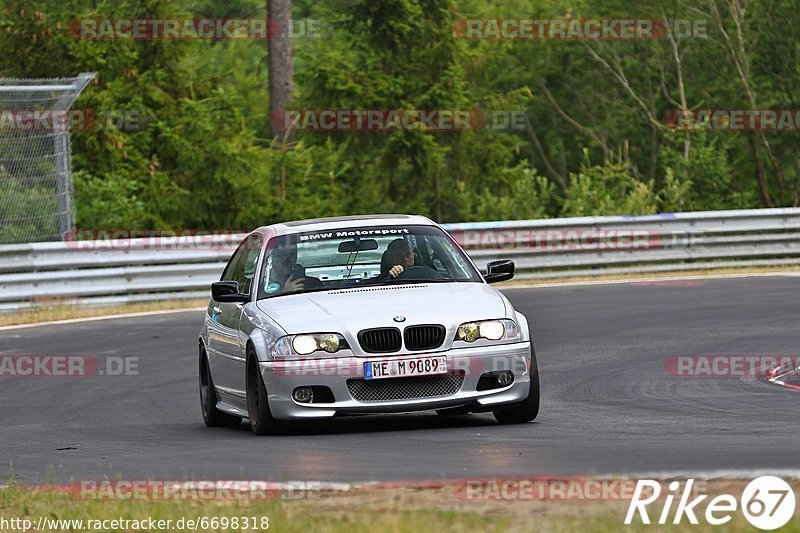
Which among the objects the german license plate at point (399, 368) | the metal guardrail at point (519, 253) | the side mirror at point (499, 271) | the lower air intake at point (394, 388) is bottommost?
the metal guardrail at point (519, 253)

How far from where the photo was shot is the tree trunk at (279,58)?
34844 mm

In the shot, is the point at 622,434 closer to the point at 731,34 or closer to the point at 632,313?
the point at 632,313

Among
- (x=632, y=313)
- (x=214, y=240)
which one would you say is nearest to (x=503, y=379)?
(x=632, y=313)

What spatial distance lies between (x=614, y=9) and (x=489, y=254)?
2216cm

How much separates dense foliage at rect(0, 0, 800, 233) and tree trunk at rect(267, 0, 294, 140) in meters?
0.39

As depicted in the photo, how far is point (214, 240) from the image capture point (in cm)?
2323

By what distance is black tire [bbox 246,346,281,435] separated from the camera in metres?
10.6

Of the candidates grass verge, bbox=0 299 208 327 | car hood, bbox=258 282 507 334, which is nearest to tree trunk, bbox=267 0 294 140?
grass verge, bbox=0 299 208 327

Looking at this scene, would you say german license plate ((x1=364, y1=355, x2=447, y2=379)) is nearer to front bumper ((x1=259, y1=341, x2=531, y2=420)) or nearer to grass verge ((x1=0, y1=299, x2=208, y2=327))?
front bumper ((x1=259, y1=341, x2=531, y2=420))

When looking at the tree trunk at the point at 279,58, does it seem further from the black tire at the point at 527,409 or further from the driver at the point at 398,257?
the black tire at the point at 527,409

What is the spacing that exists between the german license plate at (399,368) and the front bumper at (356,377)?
0.03 m

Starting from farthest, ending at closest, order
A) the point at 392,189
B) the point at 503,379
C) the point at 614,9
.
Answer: the point at 614,9 < the point at 392,189 < the point at 503,379

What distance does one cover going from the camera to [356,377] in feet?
34.0

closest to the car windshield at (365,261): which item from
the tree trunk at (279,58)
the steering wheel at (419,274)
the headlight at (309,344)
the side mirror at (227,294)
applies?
the steering wheel at (419,274)
